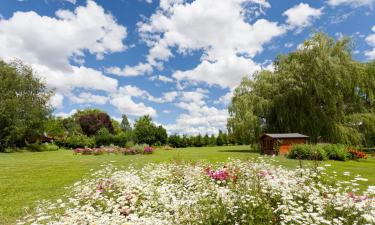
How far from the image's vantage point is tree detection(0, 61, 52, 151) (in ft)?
108

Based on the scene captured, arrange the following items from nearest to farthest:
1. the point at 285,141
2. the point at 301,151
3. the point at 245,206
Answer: the point at 245,206 < the point at 301,151 < the point at 285,141

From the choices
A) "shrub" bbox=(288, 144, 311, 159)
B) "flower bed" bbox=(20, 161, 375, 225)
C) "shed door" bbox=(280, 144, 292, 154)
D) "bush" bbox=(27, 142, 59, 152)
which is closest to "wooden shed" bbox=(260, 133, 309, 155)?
"shed door" bbox=(280, 144, 292, 154)

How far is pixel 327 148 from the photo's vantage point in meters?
18.8

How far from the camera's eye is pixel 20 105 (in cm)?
3453

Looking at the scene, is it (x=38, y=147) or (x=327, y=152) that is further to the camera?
(x=38, y=147)

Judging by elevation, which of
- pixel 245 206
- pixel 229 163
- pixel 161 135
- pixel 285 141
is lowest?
pixel 245 206

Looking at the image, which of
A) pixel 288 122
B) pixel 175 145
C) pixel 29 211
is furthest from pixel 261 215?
pixel 175 145

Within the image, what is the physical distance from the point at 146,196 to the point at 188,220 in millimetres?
1860

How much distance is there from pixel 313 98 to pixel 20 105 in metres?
30.1

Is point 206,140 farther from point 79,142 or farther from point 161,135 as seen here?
point 79,142

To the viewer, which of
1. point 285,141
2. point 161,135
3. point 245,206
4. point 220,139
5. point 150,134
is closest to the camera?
point 245,206

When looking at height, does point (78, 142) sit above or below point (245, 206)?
above

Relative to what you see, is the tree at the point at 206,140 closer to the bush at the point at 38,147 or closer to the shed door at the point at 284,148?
the bush at the point at 38,147

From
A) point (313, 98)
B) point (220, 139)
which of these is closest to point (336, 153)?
point (313, 98)
